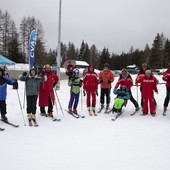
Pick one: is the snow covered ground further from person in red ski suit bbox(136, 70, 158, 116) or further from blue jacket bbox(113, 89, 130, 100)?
blue jacket bbox(113, 89, 130, 100)

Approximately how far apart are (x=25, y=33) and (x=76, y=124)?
1567 inches

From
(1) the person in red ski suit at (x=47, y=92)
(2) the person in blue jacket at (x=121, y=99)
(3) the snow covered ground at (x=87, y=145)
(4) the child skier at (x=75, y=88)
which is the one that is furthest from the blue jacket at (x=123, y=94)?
(1) the person in red ski suit at (x=47, y=92)

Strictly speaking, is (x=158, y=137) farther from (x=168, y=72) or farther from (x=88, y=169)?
(x=168, y=72)

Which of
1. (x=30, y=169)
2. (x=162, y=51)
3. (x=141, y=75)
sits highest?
(x=162, y=51)

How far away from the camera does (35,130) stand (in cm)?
550

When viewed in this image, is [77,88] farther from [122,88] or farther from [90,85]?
[122,88]

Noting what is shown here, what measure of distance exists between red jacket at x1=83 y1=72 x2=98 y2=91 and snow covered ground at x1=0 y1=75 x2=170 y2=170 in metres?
1.43

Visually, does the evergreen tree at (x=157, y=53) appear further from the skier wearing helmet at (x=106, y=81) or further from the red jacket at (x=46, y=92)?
the red jacket at (x=46, y=92)

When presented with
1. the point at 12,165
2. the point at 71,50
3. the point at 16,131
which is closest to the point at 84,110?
the point at 16,131

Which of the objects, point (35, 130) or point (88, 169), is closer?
point (88, 169)

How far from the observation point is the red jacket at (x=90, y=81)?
25.5ft

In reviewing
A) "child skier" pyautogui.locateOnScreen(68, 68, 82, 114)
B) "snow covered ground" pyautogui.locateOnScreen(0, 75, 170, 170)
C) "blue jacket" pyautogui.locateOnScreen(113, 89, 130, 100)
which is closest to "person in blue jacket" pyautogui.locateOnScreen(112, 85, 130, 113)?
"blue jacket" pyautogui.locateOnScreen(113, 89, 130, 100)

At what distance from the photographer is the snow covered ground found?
11.9 ft

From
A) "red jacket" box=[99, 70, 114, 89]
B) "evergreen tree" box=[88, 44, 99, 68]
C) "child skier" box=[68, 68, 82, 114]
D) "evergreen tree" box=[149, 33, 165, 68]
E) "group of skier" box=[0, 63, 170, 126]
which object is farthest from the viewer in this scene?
"evergreen tree" box=[88, 44, 99, 68]
